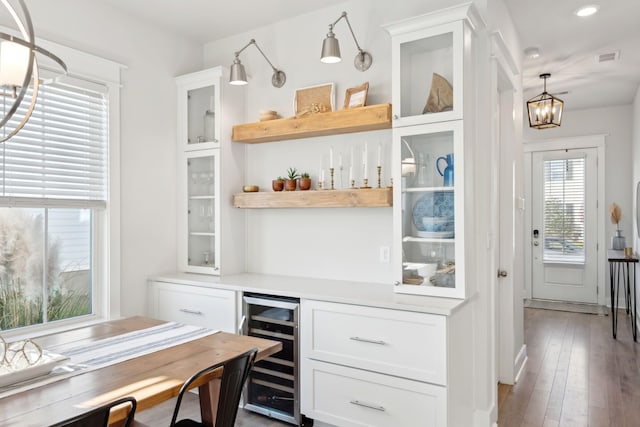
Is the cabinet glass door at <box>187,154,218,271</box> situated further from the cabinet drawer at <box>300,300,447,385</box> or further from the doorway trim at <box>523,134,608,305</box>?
the doorway trim at <box>523,134,608,305</box>

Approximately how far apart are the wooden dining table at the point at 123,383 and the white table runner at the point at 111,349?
4cm

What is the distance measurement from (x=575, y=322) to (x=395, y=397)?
4.15 metres

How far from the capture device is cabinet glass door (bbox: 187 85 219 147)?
11.5ft

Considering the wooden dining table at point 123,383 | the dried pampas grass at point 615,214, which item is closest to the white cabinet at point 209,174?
the wooden dining table at point 123,383

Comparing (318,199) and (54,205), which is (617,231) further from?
(54,205)

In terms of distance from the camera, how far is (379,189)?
9.31ft

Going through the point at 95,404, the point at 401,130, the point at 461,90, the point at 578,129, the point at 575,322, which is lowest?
the point at 575,322

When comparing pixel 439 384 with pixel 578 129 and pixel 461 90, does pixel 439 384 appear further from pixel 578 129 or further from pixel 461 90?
pixel 578 129

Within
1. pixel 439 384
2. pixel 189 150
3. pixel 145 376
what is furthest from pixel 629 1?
pixel 145 376

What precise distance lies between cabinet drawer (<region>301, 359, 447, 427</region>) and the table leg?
0.88m

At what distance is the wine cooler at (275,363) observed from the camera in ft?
9.07

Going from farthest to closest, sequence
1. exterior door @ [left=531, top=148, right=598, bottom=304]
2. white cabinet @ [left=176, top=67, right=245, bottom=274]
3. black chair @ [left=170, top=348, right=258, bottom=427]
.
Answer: exterior door @ [left=531, top=148, right=598, bottom=304], white cabinet @ [left=176, top=67, right=245, bottom=274], black chair @ [left=170, top=348, right=258, bottom=427]

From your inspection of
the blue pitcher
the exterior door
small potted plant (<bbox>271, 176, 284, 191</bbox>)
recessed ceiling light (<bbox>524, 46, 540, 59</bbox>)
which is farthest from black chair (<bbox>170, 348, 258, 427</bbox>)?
the exterior door

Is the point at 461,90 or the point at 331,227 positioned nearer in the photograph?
the point at 461,90
